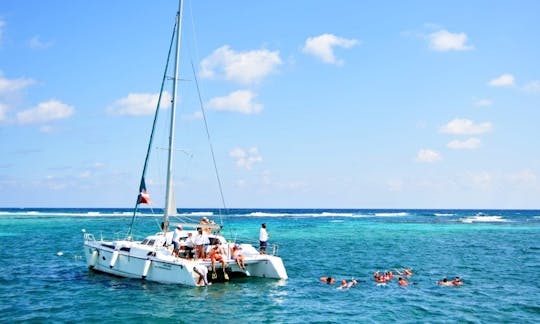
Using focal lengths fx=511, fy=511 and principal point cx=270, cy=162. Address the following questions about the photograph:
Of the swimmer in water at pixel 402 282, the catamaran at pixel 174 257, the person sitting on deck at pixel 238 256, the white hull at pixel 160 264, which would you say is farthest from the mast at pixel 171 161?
the swimmer in water at pixel 402 282

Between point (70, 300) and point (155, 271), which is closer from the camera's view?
point (70, 300)

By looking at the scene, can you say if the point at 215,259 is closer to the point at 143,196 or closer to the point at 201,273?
the point at 201,273

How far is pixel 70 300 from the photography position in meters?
20.6

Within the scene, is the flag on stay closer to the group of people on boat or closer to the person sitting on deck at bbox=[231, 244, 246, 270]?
the group of people on boat

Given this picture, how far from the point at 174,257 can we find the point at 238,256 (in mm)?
2854

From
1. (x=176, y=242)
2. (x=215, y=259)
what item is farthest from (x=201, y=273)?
(x=176, y=242)

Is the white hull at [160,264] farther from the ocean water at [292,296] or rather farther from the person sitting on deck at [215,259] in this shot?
the ocean water at [292,296]

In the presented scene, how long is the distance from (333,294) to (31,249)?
27.5m

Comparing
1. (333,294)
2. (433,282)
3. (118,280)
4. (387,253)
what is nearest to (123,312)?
(118,280)

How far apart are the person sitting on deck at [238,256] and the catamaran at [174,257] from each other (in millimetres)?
58

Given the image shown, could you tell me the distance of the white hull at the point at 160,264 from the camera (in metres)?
22.1

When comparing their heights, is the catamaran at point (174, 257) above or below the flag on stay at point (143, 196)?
below

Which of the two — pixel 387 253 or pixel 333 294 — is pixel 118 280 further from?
pixel 387 253

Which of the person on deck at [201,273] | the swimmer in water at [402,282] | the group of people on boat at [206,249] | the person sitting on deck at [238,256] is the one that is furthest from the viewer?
the swimmer in water at [402,282]
